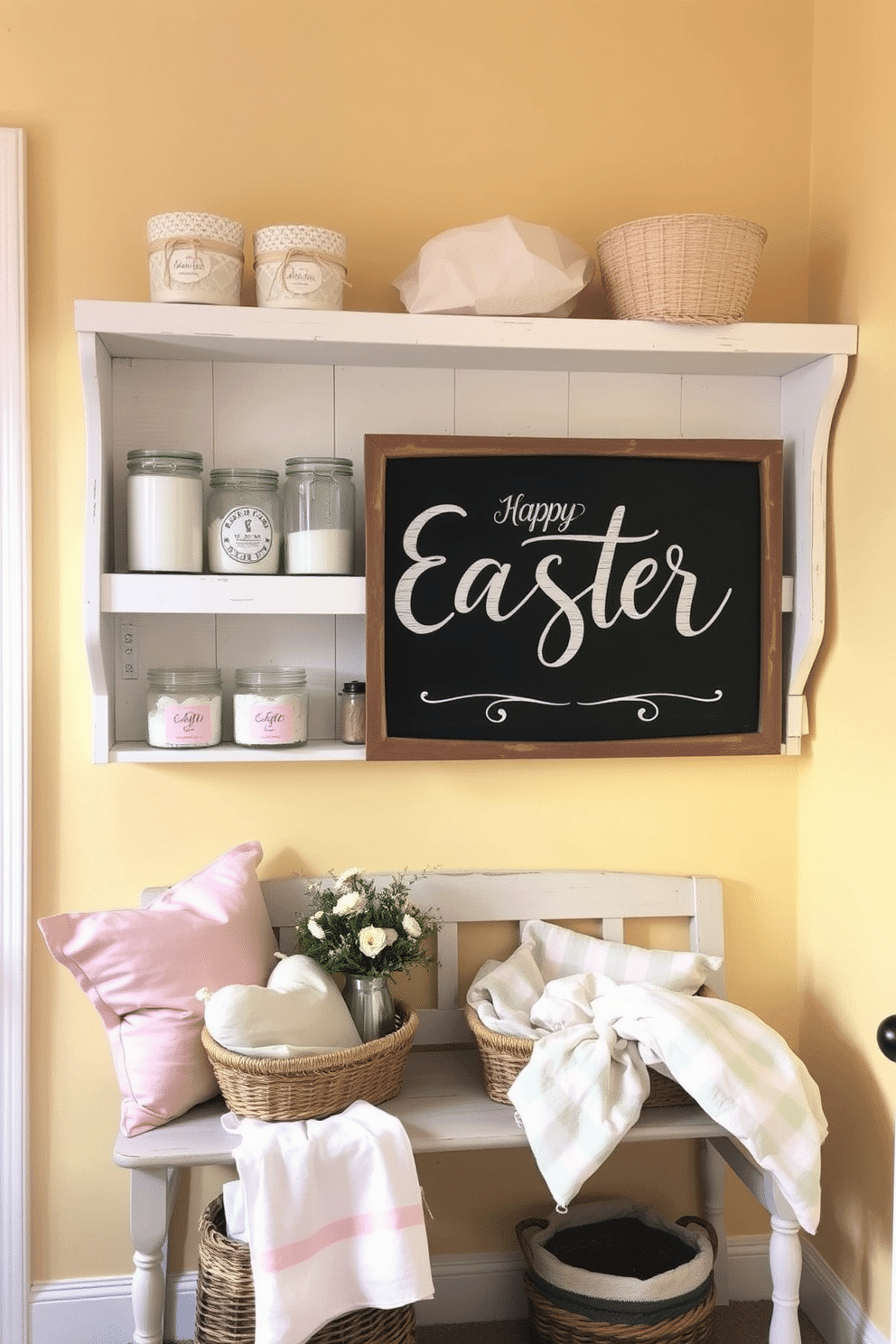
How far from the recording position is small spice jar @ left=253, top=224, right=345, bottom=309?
1788mm

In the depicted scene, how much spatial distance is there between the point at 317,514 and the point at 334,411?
228 millimetres

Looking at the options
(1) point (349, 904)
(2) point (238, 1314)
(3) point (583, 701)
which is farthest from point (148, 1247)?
(3) point (583, 701)

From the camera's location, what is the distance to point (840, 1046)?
2.02 metres

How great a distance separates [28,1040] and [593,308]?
5.40 feet

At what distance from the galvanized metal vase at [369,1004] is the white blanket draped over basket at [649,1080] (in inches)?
7.2

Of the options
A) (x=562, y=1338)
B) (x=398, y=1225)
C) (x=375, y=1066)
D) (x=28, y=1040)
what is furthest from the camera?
(x=28, y=1040)

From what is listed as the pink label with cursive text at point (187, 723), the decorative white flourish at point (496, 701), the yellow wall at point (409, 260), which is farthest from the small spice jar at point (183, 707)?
the decorative white flourish at point (496, 701)

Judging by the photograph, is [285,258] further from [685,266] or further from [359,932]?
[359,932]

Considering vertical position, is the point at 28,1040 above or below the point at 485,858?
below

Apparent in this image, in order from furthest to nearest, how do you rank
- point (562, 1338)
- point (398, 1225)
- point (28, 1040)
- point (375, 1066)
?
point (28, 1040) < point (562, 1338) < point (375, 1066) < point (398, 1225)

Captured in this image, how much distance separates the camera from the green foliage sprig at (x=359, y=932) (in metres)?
1.82

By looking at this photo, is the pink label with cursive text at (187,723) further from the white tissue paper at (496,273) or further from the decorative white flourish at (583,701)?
the white tissue paper at (496,273)

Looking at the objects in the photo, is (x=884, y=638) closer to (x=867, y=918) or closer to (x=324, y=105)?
(x=867, y=918)

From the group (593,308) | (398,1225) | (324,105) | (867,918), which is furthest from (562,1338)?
(324,105)
